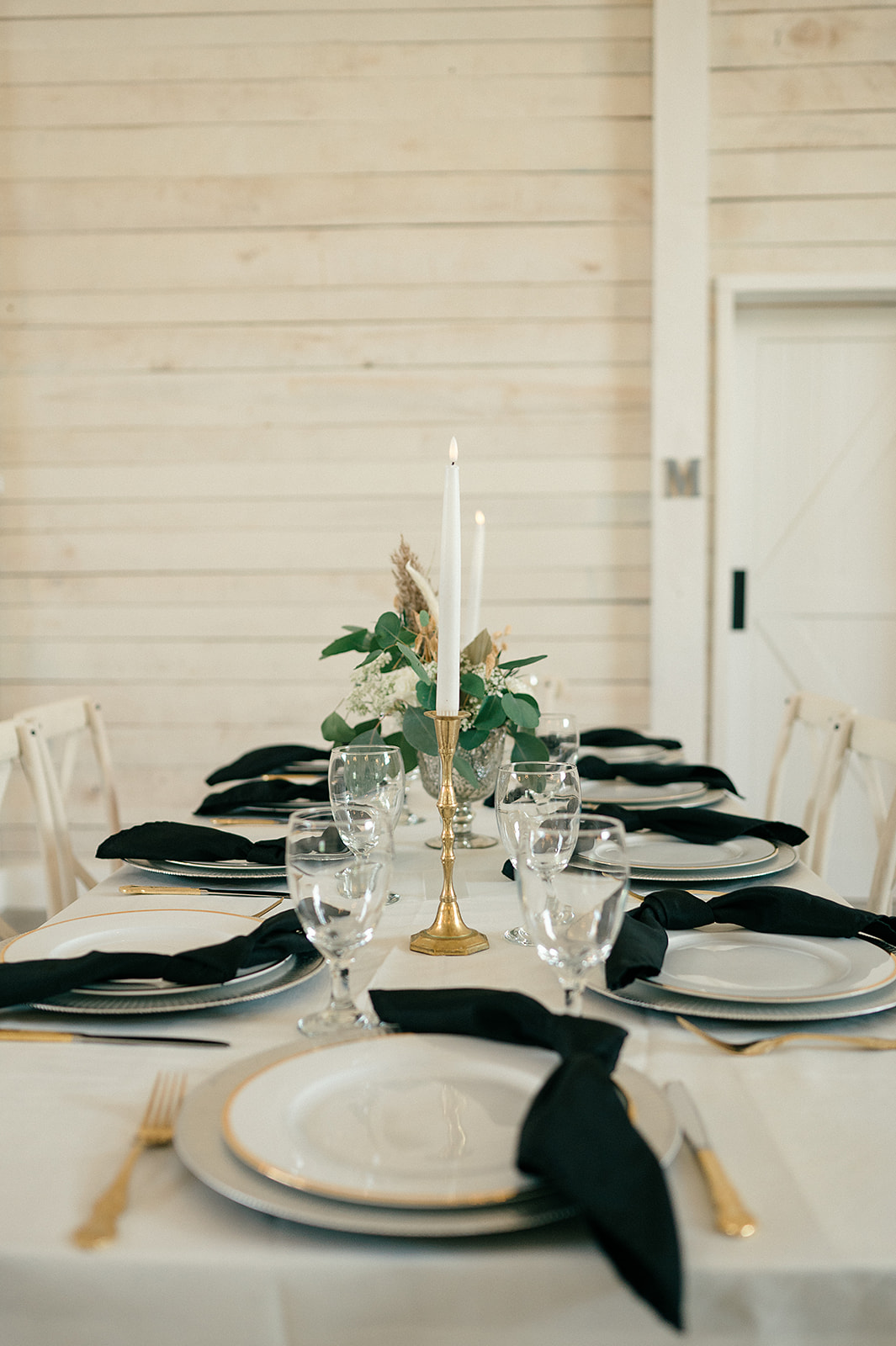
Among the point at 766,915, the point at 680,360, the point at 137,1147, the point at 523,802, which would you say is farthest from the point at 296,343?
the point at 137,1147

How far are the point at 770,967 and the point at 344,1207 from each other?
0.49m

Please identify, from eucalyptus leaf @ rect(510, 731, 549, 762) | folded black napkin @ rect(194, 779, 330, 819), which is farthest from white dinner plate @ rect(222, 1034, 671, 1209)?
folded black napkin @ rect(194, 779, 330, 819)

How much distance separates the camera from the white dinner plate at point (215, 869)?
4.04 feet

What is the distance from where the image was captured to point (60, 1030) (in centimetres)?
82

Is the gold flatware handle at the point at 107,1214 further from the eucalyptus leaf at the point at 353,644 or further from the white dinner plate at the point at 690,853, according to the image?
the eucalyptus leaf at the point at 353,644

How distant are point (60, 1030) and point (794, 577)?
2767mm

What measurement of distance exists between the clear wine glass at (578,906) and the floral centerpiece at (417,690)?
1.53 ft

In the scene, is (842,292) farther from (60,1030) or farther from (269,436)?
(60,1030)

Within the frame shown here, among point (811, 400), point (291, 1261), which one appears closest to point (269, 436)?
point (811, 400)

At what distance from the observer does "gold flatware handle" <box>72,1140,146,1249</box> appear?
0.54 m

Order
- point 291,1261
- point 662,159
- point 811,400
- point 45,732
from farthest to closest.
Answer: point 811,400
point 662,159
point 45,732
point 291,1261

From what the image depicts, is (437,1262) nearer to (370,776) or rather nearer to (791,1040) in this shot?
(791,1040)

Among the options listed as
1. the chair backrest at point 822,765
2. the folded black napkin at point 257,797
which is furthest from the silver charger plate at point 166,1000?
the chair backrest at point 822,765

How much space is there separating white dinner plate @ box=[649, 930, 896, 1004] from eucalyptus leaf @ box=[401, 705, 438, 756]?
36 cm
